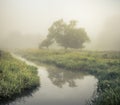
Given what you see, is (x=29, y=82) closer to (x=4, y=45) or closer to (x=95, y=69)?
(x=95, y=69)

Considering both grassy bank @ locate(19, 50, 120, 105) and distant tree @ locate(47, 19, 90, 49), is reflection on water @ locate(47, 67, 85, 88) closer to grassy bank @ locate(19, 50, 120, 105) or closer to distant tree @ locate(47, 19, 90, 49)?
grassy bank @ locate(19, 50, 120, 105)

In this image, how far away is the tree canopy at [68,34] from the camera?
118ft

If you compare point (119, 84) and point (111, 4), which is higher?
point (111, 4)

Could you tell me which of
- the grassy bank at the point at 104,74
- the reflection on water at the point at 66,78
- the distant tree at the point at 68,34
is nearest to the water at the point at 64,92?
the reflection on water at the point at 66,78

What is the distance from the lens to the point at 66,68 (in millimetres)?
20688

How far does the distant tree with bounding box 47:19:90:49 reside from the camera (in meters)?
35.9

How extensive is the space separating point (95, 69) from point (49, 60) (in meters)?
9.37

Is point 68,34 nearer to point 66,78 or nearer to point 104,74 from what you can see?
point 66,78

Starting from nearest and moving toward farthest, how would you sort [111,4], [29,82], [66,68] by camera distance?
[29,82]
[66,68]
[111,4]

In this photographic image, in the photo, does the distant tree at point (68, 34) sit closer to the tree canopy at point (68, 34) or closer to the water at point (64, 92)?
the tree canopy at point (68, 34)

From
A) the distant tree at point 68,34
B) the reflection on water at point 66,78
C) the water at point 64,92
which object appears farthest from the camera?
the distant tree at point 68,34

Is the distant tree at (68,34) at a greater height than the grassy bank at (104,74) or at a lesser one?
greater

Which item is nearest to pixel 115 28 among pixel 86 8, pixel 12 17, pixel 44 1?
pixel 86 8

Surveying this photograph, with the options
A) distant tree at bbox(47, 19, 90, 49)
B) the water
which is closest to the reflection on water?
the water
